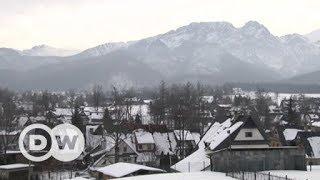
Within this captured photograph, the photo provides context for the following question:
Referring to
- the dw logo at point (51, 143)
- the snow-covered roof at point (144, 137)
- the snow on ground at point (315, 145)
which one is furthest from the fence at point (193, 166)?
the dw logo at point (51, 143)

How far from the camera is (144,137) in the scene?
83875 millimetres

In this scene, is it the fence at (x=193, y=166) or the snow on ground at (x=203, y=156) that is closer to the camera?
the fence at (x=193, y=166)

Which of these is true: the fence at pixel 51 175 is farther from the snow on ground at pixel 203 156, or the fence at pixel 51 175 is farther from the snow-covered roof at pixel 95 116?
the snow-covered roof at pixel 95 116

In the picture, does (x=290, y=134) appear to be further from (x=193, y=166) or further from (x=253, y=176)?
(x=253, y=176)

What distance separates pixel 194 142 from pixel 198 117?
2780 cm

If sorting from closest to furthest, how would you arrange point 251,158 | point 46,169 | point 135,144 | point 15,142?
1. point 251,158
2. point 46,169
3. point 135,144
4. point 15,142

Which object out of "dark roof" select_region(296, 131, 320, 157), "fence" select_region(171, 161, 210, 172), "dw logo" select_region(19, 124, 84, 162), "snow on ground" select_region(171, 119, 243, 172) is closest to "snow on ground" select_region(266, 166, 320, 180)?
"fence" select_region(171, 161, 210, 172)

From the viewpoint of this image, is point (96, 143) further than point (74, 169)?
Yes

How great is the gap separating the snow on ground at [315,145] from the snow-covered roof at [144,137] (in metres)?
24.8

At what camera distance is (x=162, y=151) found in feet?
271

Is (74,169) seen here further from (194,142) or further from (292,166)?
(292,166)

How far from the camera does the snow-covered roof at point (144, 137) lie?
82938mm

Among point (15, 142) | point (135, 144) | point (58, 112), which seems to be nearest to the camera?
point (135, 144)

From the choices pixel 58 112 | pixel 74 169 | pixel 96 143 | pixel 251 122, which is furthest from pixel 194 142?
pixel 58 112
